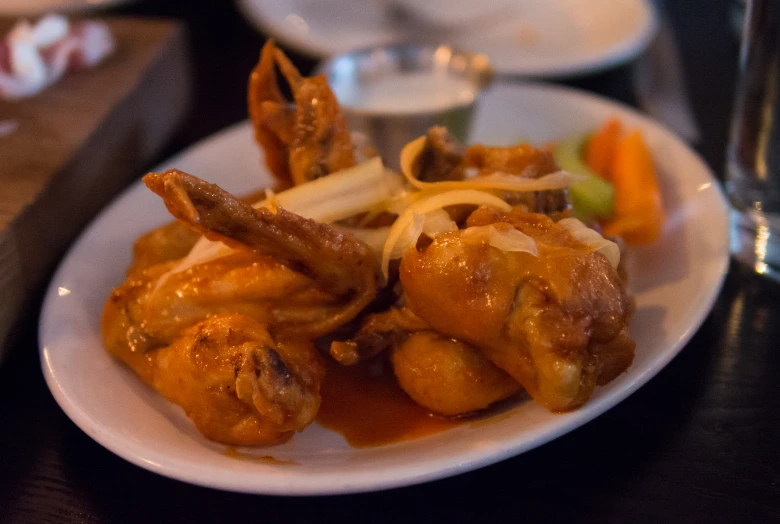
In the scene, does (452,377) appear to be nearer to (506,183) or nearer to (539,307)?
(539,307)

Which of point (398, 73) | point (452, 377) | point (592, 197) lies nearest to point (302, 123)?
point (452, 377)

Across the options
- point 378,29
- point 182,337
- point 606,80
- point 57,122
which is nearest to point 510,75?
point 606,80

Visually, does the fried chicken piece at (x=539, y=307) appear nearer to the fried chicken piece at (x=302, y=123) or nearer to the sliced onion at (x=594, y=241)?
the sliced onion at (x=594, y=241)

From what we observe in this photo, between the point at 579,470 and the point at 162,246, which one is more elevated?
the point at 162,246

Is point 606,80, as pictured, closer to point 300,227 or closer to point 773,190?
point 773,190

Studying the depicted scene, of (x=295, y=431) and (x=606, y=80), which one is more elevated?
(x=295, y=431)

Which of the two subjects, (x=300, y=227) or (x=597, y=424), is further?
(x=597, y=424)

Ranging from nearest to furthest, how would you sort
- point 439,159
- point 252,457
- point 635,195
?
point 252,457
point 439,159
point 635,195
